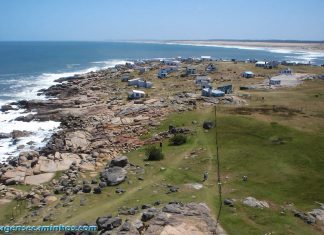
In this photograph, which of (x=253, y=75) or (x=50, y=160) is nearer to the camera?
(x=50, y=160)

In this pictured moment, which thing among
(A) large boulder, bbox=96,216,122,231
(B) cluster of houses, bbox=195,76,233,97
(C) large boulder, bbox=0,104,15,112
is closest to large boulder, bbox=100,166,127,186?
(A) large boulder, bbox=96,216,122,231

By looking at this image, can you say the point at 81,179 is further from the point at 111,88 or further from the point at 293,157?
the point at 111,88

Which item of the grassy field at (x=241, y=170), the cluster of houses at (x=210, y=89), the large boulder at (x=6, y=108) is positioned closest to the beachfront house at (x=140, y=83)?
the cluster of houses at (x=210, y=89)

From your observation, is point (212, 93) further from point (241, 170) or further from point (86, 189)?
point (86, 189)

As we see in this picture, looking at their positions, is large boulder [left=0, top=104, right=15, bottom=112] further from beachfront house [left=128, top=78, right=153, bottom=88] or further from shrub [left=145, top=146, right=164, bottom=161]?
shrub [left=145, top=146, right=164, bottom=161]

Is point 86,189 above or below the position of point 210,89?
below

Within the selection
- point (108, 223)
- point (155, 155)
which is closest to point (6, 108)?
point (155, 155)

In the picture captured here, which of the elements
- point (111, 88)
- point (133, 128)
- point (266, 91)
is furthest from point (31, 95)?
point (266, 91)

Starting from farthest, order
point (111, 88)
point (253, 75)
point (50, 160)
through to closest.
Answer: point (253, 75), point (111, 88), point (50, 160)
